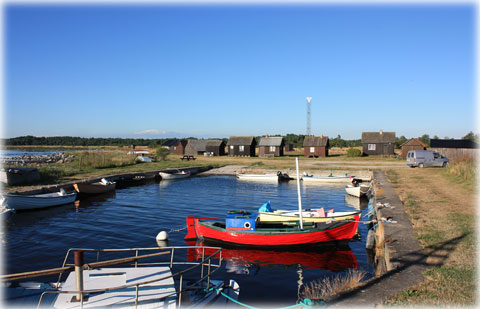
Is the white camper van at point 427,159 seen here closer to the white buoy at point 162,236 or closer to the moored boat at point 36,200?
the white buoy at point 162,236

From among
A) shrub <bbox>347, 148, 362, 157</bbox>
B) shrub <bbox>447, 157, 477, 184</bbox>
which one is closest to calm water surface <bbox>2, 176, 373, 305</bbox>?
shrub <bbox>447, 157, 477, 184</bbox>

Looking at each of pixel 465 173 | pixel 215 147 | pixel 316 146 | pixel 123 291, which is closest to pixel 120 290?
pixel 123 291

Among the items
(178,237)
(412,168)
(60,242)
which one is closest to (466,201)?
(178,237)

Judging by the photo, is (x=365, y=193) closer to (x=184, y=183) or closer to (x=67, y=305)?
(x=184, y=183)

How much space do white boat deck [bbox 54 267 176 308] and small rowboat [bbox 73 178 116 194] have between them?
21.5 metres

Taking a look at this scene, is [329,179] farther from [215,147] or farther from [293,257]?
[215,147]

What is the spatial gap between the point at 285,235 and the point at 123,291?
9.16 meters

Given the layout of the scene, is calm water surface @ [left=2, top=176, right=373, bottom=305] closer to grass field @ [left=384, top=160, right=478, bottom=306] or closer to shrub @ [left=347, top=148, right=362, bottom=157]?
grass field @ [left=384, top=160, right=478, bottom=306]

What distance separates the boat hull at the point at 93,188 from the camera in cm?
2829

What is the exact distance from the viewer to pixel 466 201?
1936 centimetres

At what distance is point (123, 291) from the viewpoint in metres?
7.92

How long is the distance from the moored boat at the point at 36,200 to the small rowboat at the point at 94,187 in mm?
1610

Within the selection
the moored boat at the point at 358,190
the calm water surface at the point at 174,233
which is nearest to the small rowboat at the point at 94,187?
the calm water surface at the point at 174,233

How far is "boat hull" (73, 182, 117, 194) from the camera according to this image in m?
28.3
